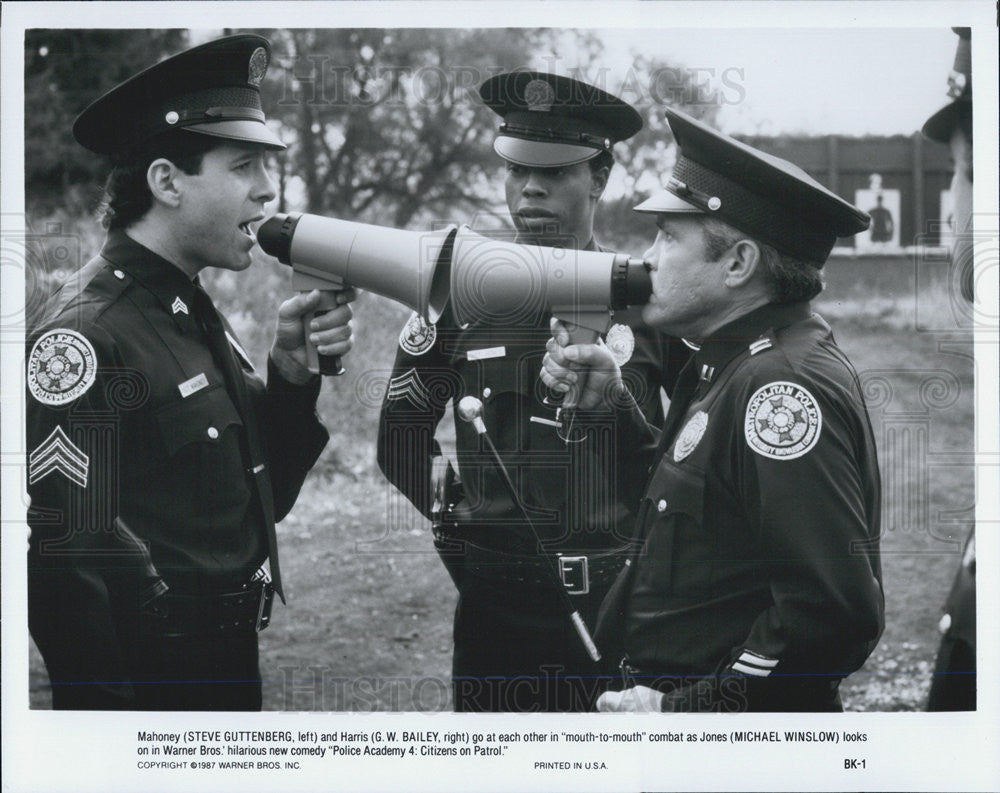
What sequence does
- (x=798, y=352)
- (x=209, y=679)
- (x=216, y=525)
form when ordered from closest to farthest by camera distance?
(x=798, y=352)
(x=216, y=525)
(x=209, y=679)

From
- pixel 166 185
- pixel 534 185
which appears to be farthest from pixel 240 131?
pixel 534 185

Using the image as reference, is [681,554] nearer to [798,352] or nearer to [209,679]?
[798,352]

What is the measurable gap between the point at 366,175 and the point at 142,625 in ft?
5.78

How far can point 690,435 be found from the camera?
10.3ft

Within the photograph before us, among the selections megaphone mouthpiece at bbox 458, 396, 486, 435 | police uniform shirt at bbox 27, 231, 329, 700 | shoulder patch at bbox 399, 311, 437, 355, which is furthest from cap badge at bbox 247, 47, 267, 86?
megaphone mouthpiece at bbox 458, 396, 486, 435

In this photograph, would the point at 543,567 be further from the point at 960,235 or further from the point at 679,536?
the point at 960,235

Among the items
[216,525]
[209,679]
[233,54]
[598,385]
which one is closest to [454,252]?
[598,385]

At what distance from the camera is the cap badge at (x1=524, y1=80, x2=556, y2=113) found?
366 cm

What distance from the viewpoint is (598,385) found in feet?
11.3

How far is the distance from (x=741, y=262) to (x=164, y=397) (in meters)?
1.84

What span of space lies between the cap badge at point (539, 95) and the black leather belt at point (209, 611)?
188 centimetres

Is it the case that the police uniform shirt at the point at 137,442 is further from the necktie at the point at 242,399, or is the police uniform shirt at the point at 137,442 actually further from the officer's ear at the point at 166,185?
the officer's ear at the point at 166,185

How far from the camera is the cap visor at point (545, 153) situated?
366 cm

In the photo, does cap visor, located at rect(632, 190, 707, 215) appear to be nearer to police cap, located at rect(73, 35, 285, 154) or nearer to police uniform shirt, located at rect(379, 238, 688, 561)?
police uniform shirt, located at rect(379, 238, 688, 561)
